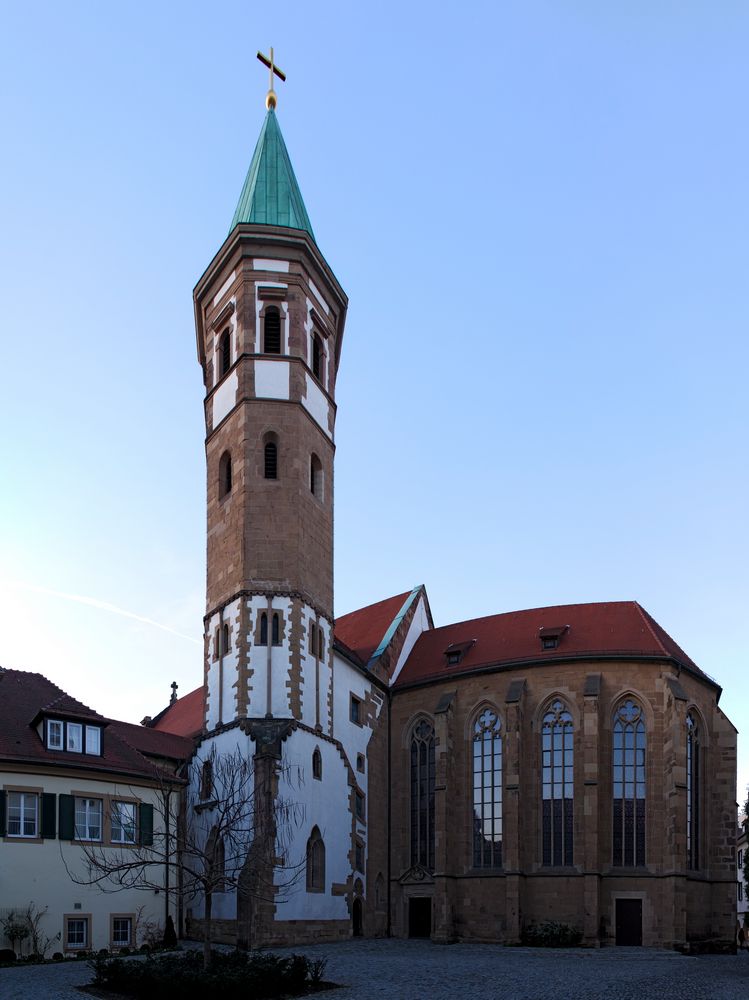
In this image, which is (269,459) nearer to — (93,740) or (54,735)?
(93,740)

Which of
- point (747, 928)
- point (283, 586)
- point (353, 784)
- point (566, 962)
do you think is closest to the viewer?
point (566, 962)

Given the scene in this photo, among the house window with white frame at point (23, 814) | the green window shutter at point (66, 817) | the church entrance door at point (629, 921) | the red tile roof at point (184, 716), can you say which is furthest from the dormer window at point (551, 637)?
the house window with white frame at point (23, 814)

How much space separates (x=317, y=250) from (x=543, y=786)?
2171 centimetres

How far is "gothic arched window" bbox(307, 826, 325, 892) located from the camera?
35750 mm

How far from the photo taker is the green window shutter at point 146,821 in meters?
33.4

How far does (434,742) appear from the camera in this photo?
144 ft

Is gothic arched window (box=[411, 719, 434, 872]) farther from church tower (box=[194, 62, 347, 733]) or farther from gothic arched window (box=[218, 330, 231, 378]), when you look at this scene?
gothic arched window (box=[218, 330, 231, 378])

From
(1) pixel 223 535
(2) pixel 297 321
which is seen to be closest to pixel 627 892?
(1) pixel 223 535

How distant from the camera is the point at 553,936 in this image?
123 ft

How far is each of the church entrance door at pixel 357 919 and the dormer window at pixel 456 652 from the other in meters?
10.0

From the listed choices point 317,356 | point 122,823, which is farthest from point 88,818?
point 317,356

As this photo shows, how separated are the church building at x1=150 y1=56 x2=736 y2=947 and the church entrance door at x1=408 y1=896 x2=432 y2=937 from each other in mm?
81

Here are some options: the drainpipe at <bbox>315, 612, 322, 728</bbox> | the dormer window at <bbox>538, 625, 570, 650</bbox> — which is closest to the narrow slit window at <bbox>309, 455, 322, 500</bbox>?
the drainpipe at <bbox>315, 612, 322, 728</bbox>

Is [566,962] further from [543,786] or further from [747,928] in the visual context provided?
[747,928]
